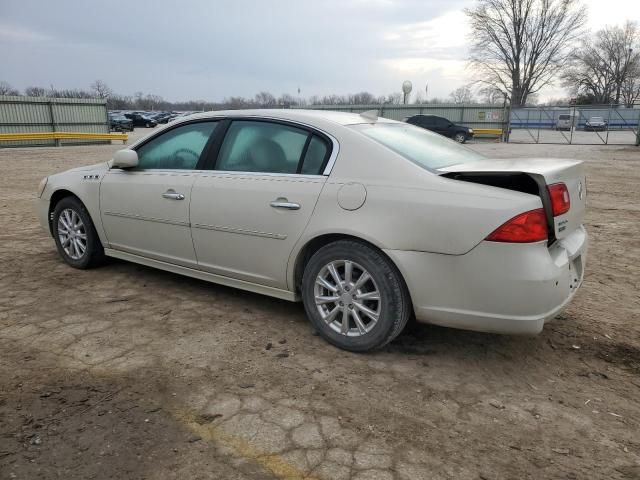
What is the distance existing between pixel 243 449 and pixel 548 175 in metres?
2.12

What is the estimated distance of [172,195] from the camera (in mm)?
3930

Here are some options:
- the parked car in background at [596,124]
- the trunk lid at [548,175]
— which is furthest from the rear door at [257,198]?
the parked car in background at [596,124]

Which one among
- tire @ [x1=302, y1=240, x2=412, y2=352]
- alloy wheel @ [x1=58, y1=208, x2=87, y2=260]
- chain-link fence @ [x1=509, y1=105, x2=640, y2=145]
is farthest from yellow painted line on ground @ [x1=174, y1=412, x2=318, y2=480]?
chain-link fence @ [x1=509, y1=105, x2=640, y2=145]

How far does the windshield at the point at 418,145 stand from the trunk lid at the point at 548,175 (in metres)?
0.17

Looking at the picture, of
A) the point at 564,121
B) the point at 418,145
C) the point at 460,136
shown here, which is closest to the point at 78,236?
the point at 418,145

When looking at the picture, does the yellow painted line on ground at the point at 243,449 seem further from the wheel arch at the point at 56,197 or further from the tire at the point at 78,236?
the wheel arch at the point at 56,197

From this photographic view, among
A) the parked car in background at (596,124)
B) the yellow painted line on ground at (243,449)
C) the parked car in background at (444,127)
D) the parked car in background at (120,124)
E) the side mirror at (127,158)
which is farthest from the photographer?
the parked car in background at (596,124)

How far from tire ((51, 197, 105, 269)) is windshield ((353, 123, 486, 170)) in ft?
9.03

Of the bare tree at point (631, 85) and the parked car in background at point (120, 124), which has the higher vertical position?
the bare tree at point (631, 85)

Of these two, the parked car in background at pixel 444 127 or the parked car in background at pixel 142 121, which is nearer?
the parked car in background at pixel 444 127

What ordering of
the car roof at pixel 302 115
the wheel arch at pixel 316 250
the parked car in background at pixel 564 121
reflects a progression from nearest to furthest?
the wheel arch at pixel 316 250 → the car roof at pixel 302 115 → the parked car in background at pixel 564 121

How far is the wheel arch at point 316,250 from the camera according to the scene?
3.01 m

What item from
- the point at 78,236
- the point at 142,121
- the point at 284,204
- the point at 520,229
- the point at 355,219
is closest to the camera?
the point at 520,229

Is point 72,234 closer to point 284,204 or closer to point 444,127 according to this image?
point 284,204
